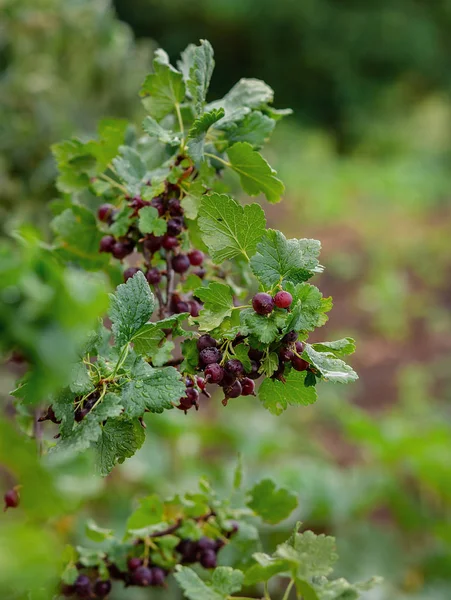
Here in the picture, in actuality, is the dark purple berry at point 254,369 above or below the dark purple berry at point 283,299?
below

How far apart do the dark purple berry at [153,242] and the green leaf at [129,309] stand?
0.45 ft

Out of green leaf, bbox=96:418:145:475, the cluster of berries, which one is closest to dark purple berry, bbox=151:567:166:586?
the cluster of berries

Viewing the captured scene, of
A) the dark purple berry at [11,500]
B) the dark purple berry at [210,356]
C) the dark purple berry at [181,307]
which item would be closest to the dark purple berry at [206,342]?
the dark purple berry at [210,356]

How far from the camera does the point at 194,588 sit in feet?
2.08

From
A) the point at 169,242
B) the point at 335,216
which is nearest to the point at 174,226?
the point at 169,242

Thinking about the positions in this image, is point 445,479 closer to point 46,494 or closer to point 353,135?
point 46,494

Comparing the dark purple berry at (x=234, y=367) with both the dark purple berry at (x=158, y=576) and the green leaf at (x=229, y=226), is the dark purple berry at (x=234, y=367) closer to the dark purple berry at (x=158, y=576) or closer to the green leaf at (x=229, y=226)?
the green leaf at (x=229, y=226)

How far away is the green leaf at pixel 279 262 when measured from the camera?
596 millimetres

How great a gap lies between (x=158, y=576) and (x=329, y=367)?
1.07 ft

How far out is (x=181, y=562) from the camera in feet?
2.60

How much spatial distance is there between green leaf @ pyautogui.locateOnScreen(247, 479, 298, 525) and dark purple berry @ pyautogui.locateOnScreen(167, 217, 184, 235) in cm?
29

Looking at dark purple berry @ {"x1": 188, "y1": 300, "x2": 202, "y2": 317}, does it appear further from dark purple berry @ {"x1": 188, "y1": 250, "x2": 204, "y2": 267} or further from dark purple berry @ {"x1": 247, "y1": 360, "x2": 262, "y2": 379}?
dark purple berry @ {"x1": 247, "y1": 360, "x2": 262, "y2": 379}

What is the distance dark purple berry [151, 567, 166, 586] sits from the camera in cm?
76

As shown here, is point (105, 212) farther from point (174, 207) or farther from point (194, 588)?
point (194, 588)
